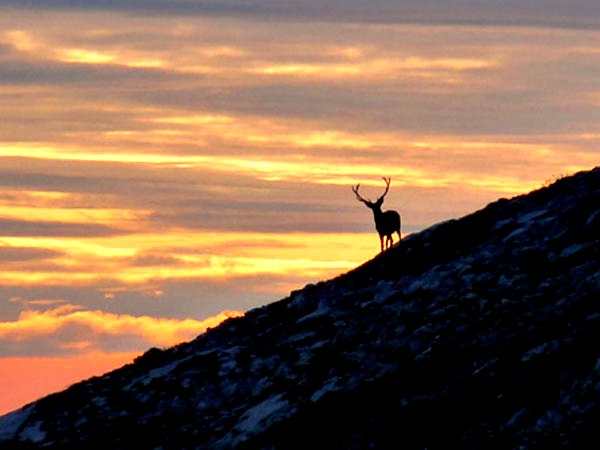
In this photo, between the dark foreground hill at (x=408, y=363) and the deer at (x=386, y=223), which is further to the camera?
the deer at (x=386, y=223)

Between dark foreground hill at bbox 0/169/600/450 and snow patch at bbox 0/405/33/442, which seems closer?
dark foreground hill at bbox 0/169/600/450

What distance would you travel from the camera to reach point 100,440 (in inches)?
1495

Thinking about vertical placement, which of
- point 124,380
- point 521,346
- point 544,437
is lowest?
point 544,437

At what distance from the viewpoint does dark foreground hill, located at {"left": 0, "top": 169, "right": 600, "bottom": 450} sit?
29.7m

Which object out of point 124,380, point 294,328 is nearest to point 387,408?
point 294,328

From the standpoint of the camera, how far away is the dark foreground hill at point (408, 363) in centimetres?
2972

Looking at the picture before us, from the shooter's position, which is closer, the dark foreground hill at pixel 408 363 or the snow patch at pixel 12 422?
the dark foreground hill at pixel 408 363

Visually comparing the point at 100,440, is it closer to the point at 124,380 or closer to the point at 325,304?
the point at 124,380

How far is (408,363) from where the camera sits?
113ft

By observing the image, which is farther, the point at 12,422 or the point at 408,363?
the point at 12,422

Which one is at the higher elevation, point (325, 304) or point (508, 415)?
point (325, 304)

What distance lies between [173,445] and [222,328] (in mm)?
8346

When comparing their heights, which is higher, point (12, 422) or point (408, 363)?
point (12, 422)

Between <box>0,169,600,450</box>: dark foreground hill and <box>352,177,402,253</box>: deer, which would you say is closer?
<box>0,169,600,450</box>: dark foreground hill
